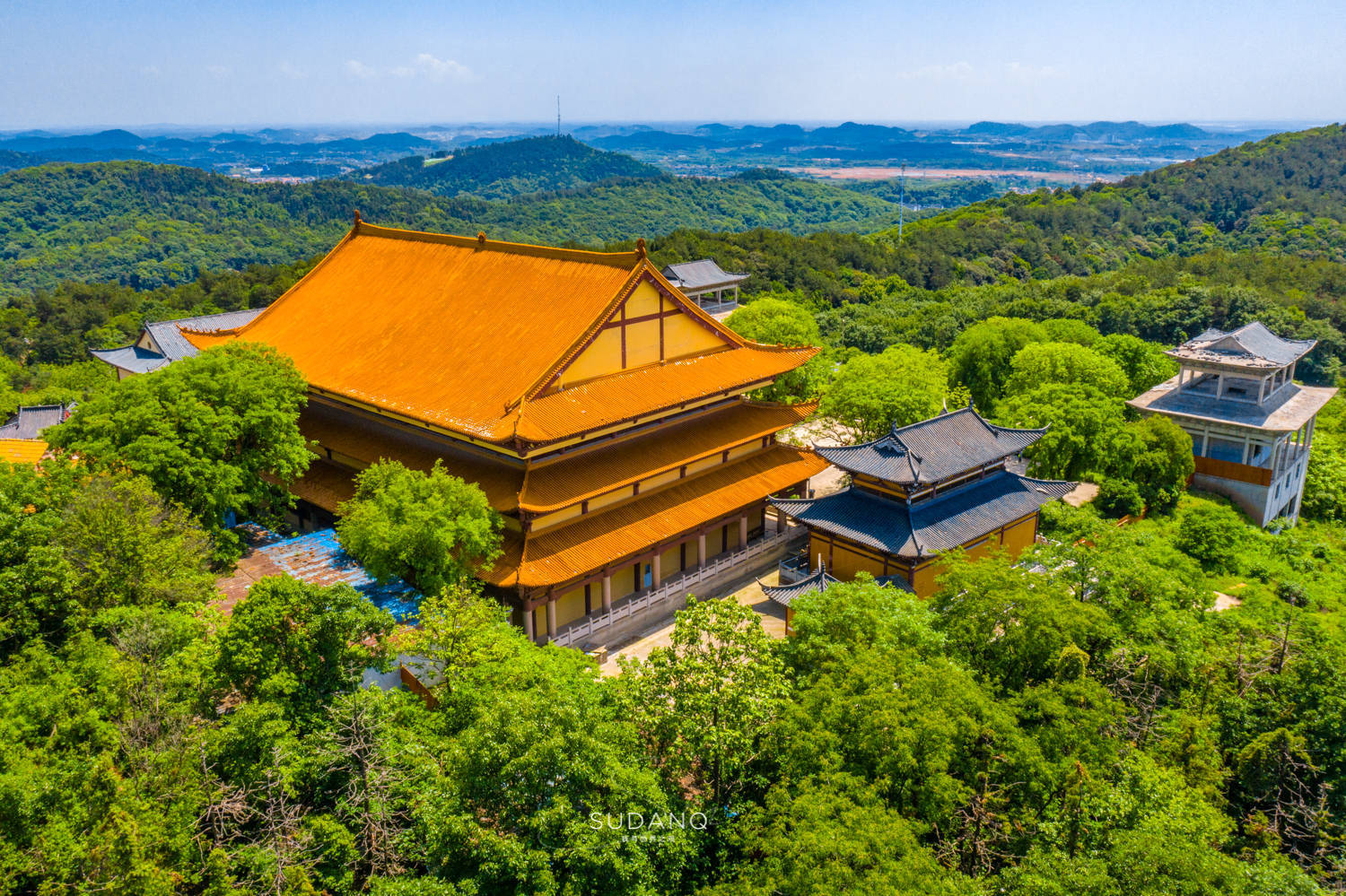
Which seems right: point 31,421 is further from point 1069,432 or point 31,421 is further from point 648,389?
point 1069,432

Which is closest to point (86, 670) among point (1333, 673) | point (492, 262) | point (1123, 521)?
point (492, 262)

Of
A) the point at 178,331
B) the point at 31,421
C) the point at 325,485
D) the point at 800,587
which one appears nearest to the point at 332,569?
the point at 325,485

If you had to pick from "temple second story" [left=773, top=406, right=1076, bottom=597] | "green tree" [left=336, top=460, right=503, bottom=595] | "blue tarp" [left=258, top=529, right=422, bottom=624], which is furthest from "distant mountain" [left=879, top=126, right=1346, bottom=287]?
"green tree" [left=336, top=460, right=503, bottom=595]

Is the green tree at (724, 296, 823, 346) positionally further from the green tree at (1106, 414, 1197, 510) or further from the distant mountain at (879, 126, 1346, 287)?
the distant mountain at (879, 126, 1346, 287)

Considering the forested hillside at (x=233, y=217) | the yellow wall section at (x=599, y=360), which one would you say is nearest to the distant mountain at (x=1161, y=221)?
the forested hillside at (x=233, y=217)

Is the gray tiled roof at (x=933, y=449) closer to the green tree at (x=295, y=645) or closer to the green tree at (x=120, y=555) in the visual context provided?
the green tree at (x=295, y=645)

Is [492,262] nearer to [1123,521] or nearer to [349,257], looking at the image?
[349,257]
